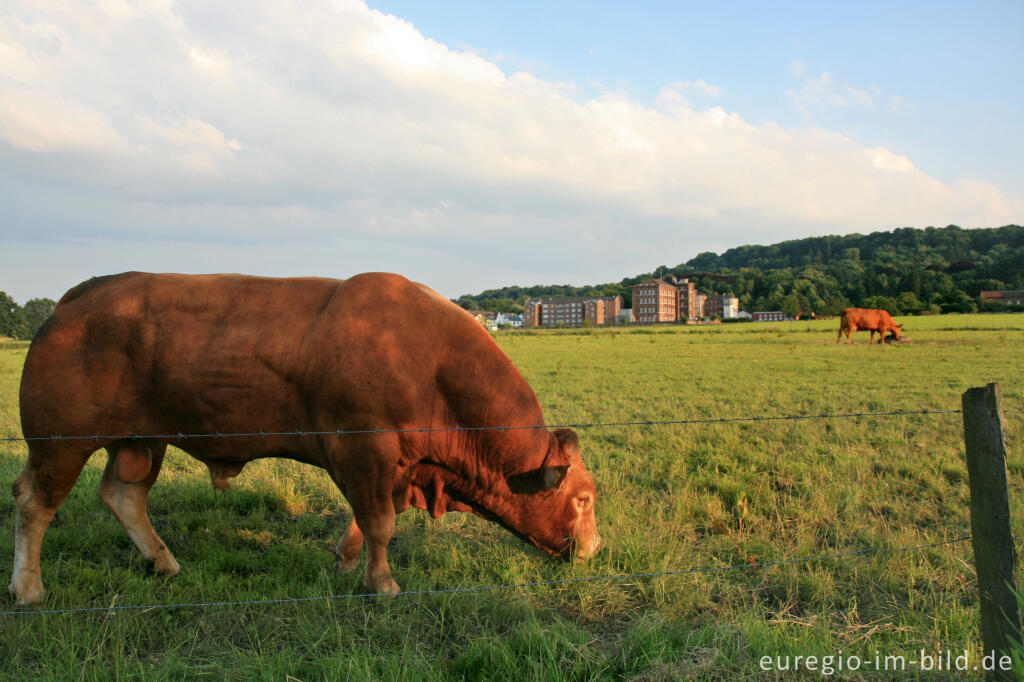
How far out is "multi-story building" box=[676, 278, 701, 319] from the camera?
17886cm

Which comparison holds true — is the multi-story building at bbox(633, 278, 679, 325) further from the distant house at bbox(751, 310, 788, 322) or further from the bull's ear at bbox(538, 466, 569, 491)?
the bull's ear at bbox(538, 466, 569, 491)

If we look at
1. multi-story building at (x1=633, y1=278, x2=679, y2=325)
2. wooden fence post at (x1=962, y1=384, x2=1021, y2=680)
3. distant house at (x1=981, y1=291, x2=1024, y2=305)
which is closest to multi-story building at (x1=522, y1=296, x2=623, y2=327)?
multi-story building at (x1=633, y1=278, x2=679, y2=325)

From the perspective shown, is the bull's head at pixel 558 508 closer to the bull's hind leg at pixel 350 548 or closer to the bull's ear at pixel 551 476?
the bull's ear at pixel 551 476

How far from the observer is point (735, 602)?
3.86m

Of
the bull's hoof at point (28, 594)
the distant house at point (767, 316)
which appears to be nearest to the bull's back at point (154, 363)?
the bull's hoof at point (28, 594)

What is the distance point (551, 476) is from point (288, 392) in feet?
6.29

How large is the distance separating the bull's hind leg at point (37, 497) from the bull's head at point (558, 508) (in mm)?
3035

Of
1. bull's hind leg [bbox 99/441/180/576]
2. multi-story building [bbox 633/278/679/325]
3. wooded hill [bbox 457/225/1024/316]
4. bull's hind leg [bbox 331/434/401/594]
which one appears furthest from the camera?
multi-story building [bbox 633/278/679/325]

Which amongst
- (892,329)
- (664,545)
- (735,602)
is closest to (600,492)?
(664,545)

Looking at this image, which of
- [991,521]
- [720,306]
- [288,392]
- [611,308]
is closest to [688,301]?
[720,306]

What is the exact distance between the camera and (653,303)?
16675 centimetres

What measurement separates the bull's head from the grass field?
17 centimetres

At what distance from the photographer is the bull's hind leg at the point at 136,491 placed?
4.48 metres

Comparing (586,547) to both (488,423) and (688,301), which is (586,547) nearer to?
(488,423)
